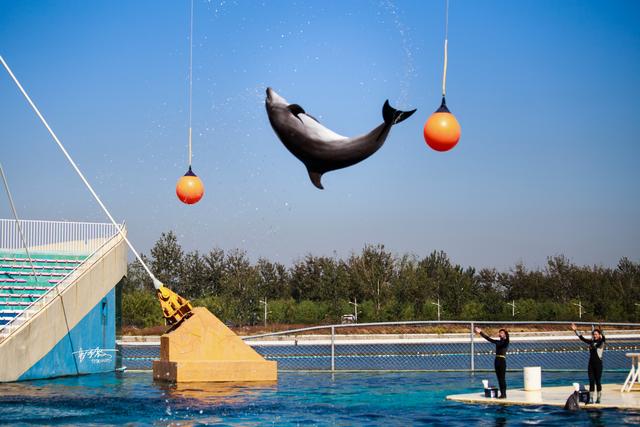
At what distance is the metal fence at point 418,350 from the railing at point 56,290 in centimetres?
317

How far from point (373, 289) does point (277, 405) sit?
154ft

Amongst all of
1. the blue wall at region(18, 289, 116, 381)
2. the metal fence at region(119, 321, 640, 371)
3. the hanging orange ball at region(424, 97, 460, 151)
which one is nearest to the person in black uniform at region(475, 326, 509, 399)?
the metal fence at region(119, 321, 640, 371)

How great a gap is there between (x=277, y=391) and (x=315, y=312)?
122ft

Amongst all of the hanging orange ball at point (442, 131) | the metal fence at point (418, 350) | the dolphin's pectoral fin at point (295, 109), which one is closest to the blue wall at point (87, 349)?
the metal fence at point (418, 350)

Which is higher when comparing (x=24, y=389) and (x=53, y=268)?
(x=53, y=268)

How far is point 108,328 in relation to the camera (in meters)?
24.8

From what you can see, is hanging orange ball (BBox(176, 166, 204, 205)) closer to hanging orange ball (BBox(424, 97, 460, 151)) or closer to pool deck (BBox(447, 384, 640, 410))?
hanging orange ball (BBox(424, 97, 460, 151))

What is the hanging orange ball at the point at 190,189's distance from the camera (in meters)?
11.3

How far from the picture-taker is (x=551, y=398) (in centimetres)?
1614

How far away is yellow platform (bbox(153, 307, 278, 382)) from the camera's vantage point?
768 inches

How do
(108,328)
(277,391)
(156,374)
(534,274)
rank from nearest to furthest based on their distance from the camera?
(277,391), (156,374), (108,328), (534,274)

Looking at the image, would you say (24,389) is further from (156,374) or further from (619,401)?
(619,401)

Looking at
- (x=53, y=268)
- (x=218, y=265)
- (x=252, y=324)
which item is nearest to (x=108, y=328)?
(x=53, y=268)

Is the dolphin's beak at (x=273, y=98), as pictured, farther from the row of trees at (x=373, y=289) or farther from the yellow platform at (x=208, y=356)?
the row of trees at (x=373, y=289)
